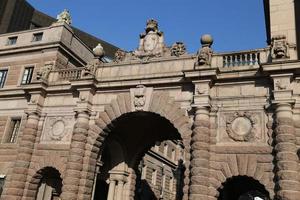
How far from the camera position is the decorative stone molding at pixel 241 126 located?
650 inches

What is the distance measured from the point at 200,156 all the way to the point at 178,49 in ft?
20.4

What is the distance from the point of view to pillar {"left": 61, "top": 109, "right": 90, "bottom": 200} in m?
18.6

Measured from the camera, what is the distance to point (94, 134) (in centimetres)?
1973

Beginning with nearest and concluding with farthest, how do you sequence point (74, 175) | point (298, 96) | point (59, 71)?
point (298, 96) < point (74, 175) < point (59, 71)

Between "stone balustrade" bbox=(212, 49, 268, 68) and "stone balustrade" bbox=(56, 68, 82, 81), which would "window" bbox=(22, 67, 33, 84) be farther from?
"stone balustrade" bbox=(212, 49, 268, 68)

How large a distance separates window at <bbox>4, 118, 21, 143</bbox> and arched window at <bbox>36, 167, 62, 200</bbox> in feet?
11.6

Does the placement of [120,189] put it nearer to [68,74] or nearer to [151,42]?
[68,74]

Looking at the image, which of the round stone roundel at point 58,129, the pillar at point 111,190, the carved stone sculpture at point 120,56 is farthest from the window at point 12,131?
the carved stone sculpture at point 120,56

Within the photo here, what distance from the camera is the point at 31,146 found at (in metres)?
21.1

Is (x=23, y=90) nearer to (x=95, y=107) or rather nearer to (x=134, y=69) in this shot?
(x=95, y=107)

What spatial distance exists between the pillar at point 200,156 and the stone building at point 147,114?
45 mm

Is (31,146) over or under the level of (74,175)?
over

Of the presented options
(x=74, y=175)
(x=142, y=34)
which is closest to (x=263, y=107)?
(x=142, y=34)

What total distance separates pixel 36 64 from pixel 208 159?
14601 mm
